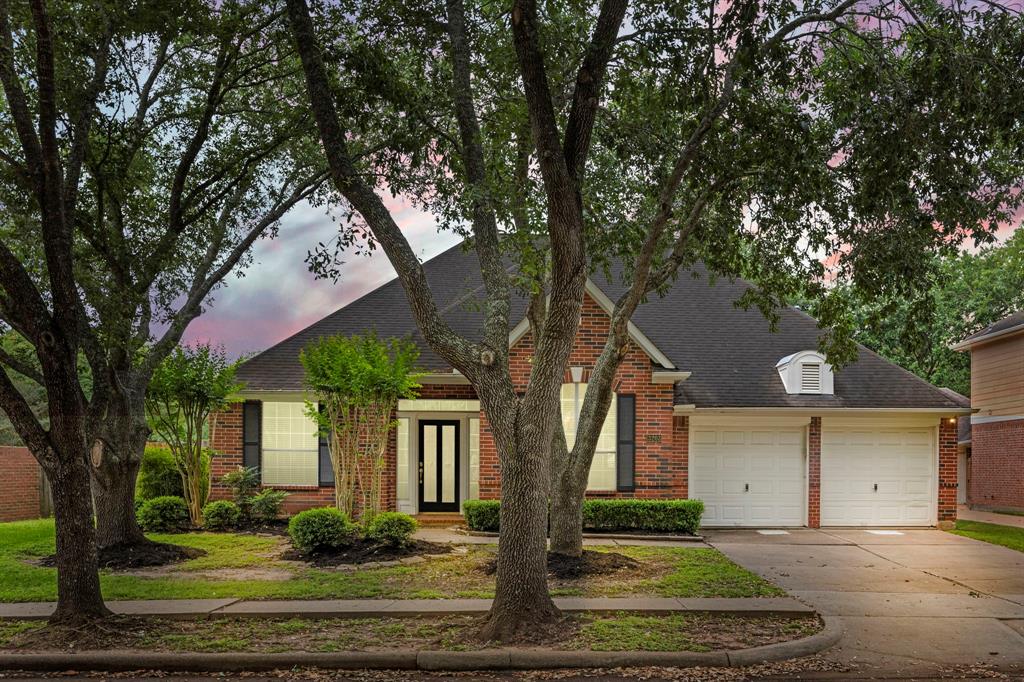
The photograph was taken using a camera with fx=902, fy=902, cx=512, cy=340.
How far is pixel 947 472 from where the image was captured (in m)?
20.0

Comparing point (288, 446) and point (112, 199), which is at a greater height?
point (112, 199)

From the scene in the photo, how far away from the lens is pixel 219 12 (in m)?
12.4

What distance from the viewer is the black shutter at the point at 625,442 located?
18.7 m

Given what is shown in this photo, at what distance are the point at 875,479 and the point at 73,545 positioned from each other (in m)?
16.5

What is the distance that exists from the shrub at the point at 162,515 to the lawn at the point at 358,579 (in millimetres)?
2287

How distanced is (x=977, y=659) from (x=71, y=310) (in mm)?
9846

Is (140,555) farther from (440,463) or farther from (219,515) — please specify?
(440,463)

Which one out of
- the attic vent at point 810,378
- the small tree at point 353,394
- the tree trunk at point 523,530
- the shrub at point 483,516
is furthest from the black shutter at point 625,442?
the tree trunk at point 523,530

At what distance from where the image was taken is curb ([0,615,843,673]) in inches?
329

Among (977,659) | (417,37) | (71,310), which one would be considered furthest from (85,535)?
(977,659)

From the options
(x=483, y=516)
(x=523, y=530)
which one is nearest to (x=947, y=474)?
(x=483, y=516)

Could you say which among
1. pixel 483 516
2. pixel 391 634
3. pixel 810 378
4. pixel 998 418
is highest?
pixel 810 378

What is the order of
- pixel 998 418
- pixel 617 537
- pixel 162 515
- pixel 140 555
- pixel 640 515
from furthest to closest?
pixel 998 418, pixel 640 515, pixel 162 515, pixel 617 537, pixel 140 555

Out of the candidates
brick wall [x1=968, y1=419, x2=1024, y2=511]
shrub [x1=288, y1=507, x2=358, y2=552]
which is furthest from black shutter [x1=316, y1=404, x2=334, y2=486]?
brick wall [x1=968, y1=419, x2=1024, y2=511]
